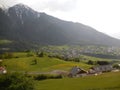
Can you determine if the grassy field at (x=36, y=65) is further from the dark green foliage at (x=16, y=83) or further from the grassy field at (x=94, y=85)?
the dark green foliage at (x=16, y=83)

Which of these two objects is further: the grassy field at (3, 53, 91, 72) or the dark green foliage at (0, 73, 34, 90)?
the grassy field at (3, 53, 91, 72)

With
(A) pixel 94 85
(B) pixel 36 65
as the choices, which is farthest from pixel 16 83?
(B) pixel 36 65

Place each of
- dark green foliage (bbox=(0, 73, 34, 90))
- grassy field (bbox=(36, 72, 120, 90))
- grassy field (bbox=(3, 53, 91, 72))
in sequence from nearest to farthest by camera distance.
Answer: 1. grassy field (bbox=(36, 72, 120, 90))
2. dark green foliage (bbox=(0, 73, 34, 90))
3. grassy field (bbox=(3, 53, 91, 72))

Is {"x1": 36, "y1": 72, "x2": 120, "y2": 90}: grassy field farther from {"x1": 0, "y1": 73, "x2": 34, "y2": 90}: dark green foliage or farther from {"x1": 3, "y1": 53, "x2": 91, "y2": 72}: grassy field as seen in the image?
{"x1": 3, "y1": 53, "x2": 91, "y2": 72}: grassy field

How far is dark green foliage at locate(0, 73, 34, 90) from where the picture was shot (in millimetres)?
69594

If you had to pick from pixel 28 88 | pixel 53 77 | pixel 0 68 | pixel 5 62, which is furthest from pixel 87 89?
pixel 5 62

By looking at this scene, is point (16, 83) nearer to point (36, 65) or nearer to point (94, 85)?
point (94, 85)

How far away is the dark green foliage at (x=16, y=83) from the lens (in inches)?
2740

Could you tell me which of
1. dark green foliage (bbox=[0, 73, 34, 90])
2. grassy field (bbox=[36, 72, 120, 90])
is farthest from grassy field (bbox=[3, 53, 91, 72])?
dark green foliage (bbox=[0, 73, 34, 90])

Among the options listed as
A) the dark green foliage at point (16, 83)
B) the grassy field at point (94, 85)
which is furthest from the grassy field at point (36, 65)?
the dark green foliage at point (16, 83)

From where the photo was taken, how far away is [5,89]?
236 ft

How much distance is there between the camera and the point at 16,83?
7225 cm

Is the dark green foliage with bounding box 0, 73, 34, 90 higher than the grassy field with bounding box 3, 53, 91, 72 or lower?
higher

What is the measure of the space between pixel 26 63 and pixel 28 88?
109 m
